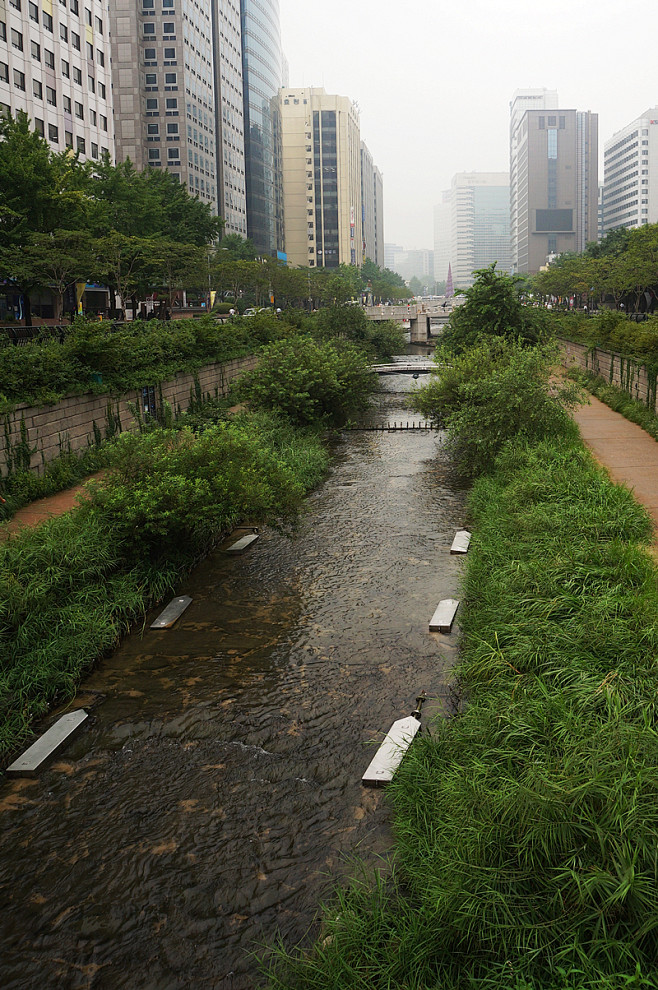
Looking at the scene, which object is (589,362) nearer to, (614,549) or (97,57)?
(614,549)

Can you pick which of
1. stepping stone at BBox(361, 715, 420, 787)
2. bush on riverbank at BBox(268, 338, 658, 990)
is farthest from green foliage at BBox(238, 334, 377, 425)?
stepping stone at BBox(361, 715, 420, 787)

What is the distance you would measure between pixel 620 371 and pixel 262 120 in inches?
5123

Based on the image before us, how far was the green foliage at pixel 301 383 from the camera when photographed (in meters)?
27.7

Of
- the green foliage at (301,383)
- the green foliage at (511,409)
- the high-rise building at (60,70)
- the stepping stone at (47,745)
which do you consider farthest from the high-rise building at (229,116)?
the stepping stone at (47,745)

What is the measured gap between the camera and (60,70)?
60812mm

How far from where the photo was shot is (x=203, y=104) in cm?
11212

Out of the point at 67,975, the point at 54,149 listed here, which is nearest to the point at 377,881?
the point at 67,975

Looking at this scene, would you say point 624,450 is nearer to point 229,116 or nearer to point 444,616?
point 444,616

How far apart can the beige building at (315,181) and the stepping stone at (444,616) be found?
170639 millimetres

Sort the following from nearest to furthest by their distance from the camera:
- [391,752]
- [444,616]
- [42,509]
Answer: [391,752] < [444,616] < [42,509]

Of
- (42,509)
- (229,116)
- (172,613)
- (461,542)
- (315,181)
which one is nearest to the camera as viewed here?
(172,613)

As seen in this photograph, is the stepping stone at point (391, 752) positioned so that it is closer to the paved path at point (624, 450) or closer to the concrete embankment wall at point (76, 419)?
Answer: the paved path at point (624, 450)

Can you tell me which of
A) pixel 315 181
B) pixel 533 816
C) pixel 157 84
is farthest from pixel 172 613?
pixel 315 181

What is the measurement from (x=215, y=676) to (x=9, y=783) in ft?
9.92
